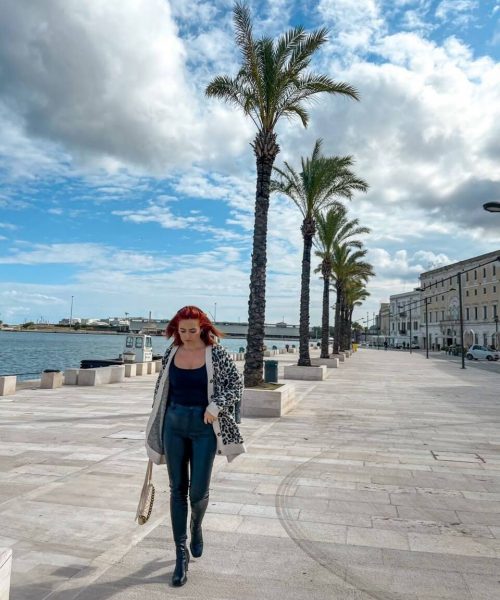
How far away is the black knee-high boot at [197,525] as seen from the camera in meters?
3.44

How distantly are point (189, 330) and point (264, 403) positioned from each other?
7702 mm

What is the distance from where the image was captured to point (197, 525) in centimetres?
350

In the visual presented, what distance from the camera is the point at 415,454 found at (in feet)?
24.1

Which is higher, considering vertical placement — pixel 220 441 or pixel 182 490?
pixel 220 441

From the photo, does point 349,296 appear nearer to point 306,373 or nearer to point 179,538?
point 306,373

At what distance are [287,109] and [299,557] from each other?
12.3 meters

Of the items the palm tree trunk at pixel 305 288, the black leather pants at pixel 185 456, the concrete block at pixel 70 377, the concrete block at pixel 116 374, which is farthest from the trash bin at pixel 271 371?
the black leather pants at pixel 185 456

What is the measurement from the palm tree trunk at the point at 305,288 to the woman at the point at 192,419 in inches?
708

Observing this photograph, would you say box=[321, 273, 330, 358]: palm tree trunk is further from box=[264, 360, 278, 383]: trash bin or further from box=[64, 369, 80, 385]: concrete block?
box=[64, 369, 80, 385]: concrete block

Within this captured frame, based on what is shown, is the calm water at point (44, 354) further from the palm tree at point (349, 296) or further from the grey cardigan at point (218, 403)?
the palm tree at point (349, 296)

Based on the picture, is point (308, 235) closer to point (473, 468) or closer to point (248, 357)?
point (248, 357)

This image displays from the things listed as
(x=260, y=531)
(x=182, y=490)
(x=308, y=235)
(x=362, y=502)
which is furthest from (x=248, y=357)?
(x=308, y=235)

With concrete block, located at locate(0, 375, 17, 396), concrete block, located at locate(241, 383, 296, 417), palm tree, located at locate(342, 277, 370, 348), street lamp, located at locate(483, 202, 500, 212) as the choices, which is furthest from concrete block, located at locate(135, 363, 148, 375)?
palm tree, located at locate(342, 277, 370, 348)

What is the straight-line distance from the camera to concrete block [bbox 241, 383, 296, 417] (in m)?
10.8
